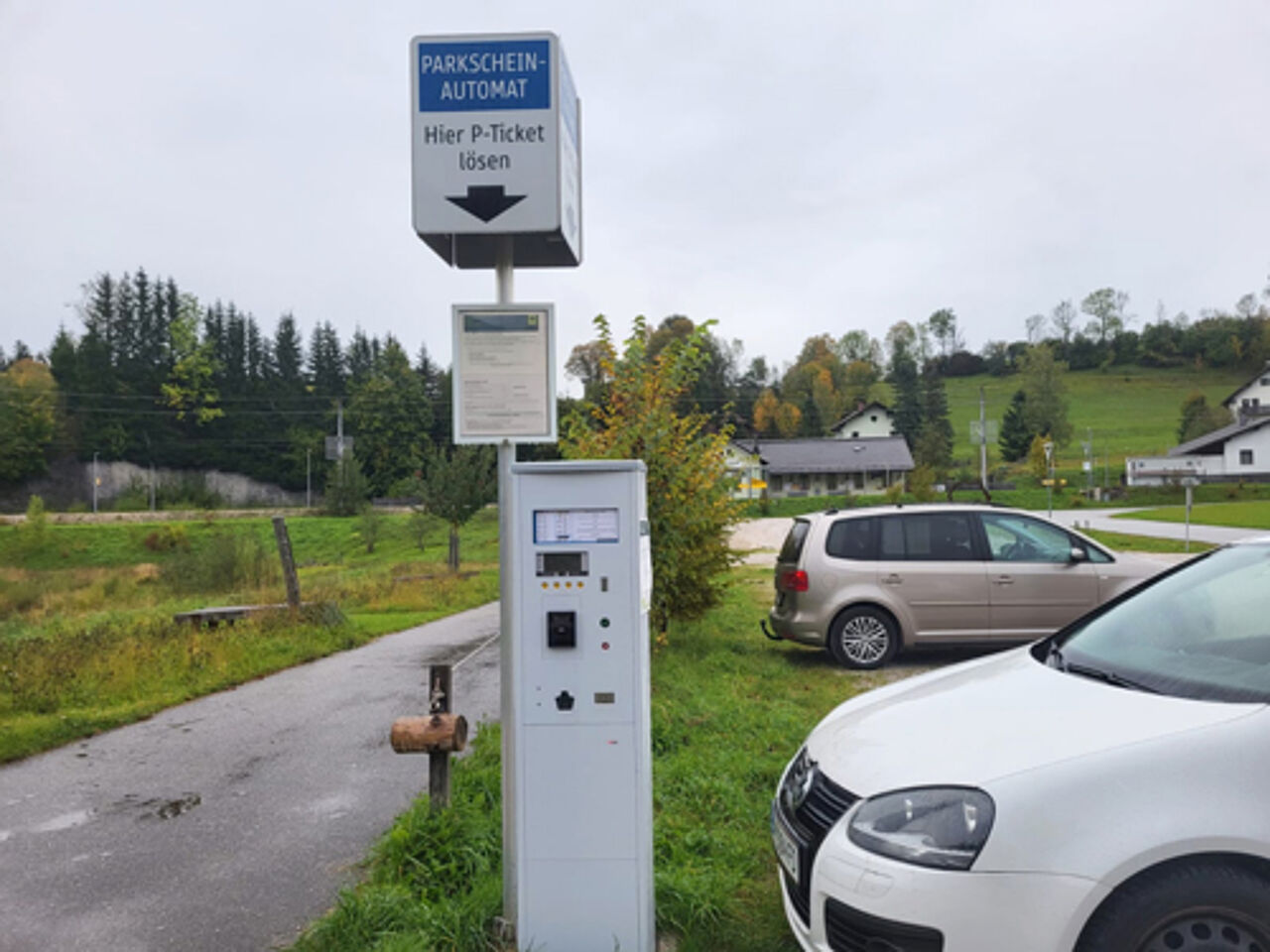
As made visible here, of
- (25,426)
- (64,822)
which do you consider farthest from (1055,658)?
(25,426)

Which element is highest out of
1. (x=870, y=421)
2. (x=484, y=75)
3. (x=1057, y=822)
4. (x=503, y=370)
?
(x=870, y=421)

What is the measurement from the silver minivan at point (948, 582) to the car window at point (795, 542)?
192 mm

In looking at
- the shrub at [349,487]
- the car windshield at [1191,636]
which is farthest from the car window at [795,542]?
the shrub at [349,487]

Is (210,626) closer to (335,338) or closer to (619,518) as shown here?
(619,518)

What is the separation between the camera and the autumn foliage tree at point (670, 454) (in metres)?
8.98

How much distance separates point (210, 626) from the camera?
473 inches

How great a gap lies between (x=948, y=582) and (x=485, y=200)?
276 inches

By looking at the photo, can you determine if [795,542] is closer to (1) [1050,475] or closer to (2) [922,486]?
(2) [922,486]

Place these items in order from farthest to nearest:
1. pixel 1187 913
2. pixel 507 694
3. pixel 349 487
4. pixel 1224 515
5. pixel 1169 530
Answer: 1. pixel 349 487
2. pixel 1224 515
3. pixel 1169 530
4. pixel 507 694
5. pixel 1187 913

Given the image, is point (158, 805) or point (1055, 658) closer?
point (1055, 658)

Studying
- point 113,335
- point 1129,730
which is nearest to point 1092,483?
point 1129,730

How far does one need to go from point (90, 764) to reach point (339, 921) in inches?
153

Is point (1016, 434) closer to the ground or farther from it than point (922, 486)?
farther from it

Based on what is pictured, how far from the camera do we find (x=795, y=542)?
31.6 ft
